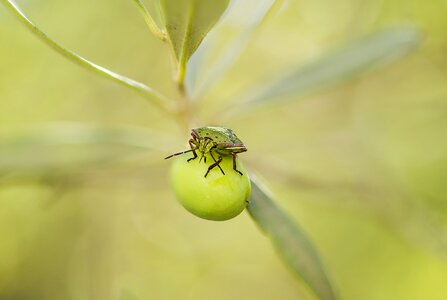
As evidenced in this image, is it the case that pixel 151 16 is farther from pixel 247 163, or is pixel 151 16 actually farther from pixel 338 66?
pixel 247 163

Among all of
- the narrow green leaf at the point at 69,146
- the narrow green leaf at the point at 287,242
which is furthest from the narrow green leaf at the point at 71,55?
the narrow green leaf at the point at 69,146

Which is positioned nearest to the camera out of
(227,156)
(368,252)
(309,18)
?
(227,156)

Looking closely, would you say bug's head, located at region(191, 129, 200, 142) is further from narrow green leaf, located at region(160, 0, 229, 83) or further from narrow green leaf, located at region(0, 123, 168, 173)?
narrow green leaf, located at region(0, 123, 168, 173)

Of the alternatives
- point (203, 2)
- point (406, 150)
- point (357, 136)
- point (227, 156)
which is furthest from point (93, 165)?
point (406, 150)

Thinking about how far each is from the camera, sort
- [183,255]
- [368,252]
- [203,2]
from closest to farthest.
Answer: [203,2] → [368,252] → [183,255]

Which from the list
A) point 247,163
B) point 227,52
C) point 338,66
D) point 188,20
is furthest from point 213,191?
point 247,163

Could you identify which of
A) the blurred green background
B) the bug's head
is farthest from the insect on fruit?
the blurred green background

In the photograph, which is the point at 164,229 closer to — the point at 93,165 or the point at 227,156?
the point at 93,165

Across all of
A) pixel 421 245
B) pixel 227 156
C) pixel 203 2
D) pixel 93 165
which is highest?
pixel 203 2
